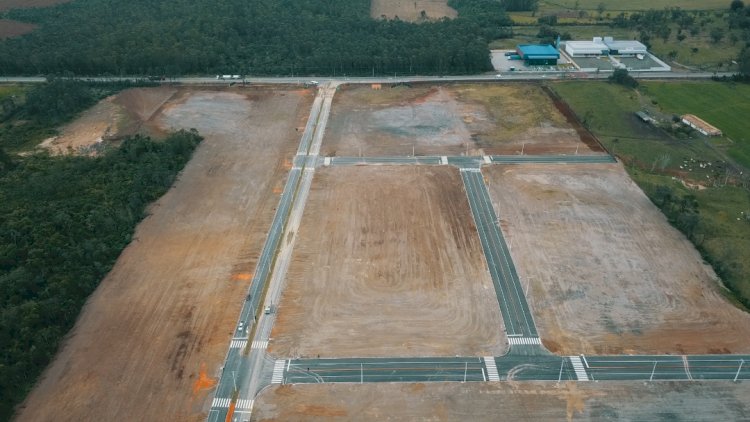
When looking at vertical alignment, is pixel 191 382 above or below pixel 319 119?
below

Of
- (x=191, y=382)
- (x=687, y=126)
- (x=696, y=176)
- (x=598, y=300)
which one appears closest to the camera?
(x=191, y=382)

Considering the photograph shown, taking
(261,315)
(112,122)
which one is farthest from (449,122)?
(112,122)

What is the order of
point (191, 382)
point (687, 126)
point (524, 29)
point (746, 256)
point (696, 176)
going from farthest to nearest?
1. point (524, 29)
2. point (687, 126)
3. point (696, 176)
4. point (746, 256)
5. point (191, 382)

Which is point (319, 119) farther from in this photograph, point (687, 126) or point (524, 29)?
point (524, 29)

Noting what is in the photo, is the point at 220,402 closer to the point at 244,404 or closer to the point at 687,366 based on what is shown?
the point at 244,404

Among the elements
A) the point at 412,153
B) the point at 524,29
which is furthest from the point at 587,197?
the point at 524,29

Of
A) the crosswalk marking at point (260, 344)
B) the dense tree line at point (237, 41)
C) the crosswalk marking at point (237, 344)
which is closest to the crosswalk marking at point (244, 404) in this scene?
the crosswalk marking at point (260, 344)

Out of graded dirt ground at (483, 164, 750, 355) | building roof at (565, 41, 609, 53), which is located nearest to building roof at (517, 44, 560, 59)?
building roof at (565, 41, 609, 53)
